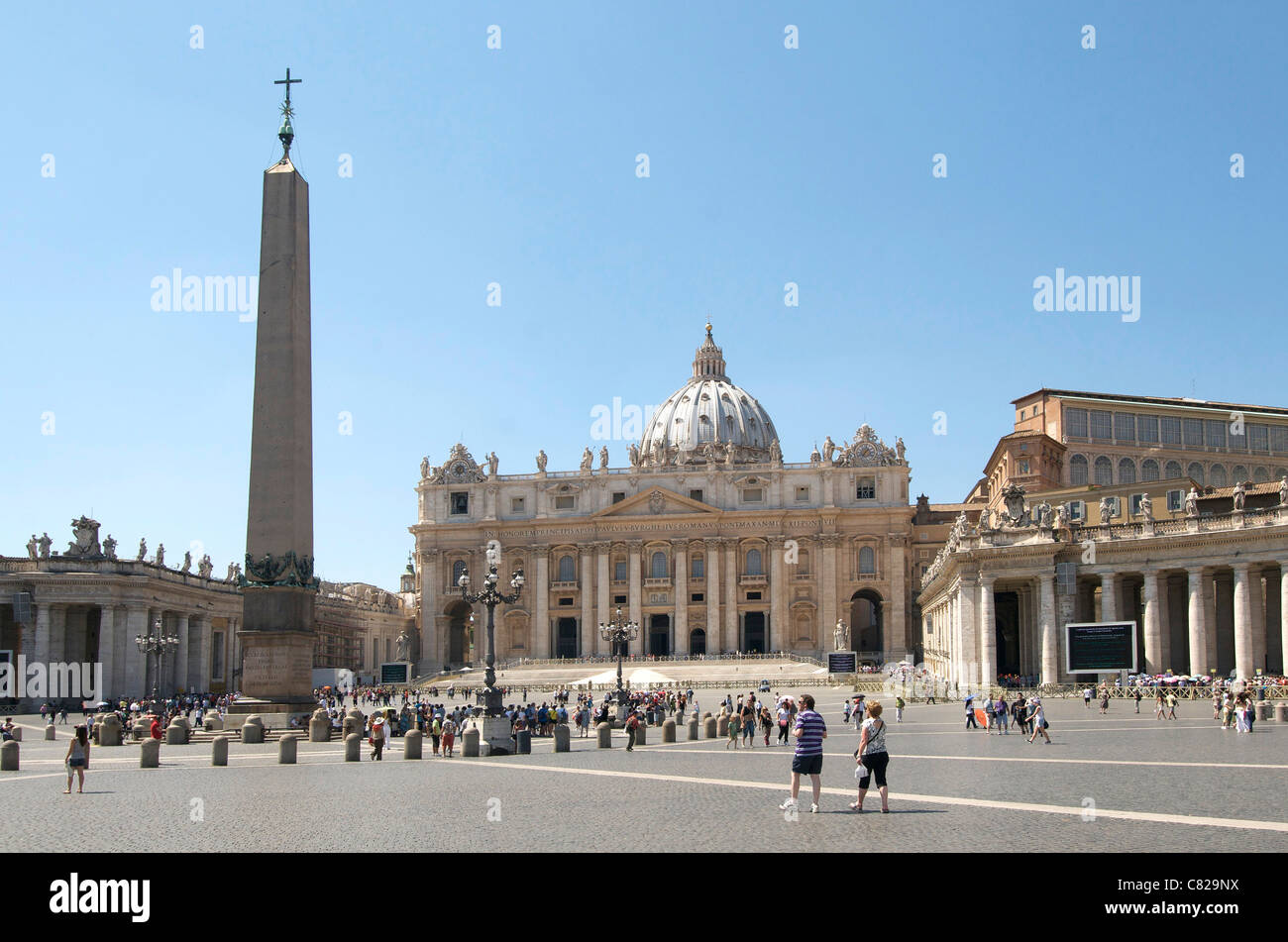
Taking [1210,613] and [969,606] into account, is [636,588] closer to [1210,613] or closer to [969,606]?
[969,606]

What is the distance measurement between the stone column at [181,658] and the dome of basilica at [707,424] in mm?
63304

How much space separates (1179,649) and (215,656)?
47113 millimetres

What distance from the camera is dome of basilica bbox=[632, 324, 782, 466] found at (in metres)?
123

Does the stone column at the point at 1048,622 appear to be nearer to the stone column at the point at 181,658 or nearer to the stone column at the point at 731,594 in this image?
the stone column at the point at 181,658

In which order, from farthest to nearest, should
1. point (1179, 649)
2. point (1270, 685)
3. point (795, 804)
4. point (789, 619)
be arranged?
point (789, 619) → point (1179, 649) → point (1270, 685) → point (795, 804)

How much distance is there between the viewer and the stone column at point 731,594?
93125 mm

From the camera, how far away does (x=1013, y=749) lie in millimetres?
22219

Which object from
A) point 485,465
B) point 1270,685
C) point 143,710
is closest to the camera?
point 1270,685

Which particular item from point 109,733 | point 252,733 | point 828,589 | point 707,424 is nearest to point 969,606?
point 252,733

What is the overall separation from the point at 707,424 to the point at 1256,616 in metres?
87.6

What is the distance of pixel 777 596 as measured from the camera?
3656 inches

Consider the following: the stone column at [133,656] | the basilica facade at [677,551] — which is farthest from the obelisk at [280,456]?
the basilica facade at [677,551]
